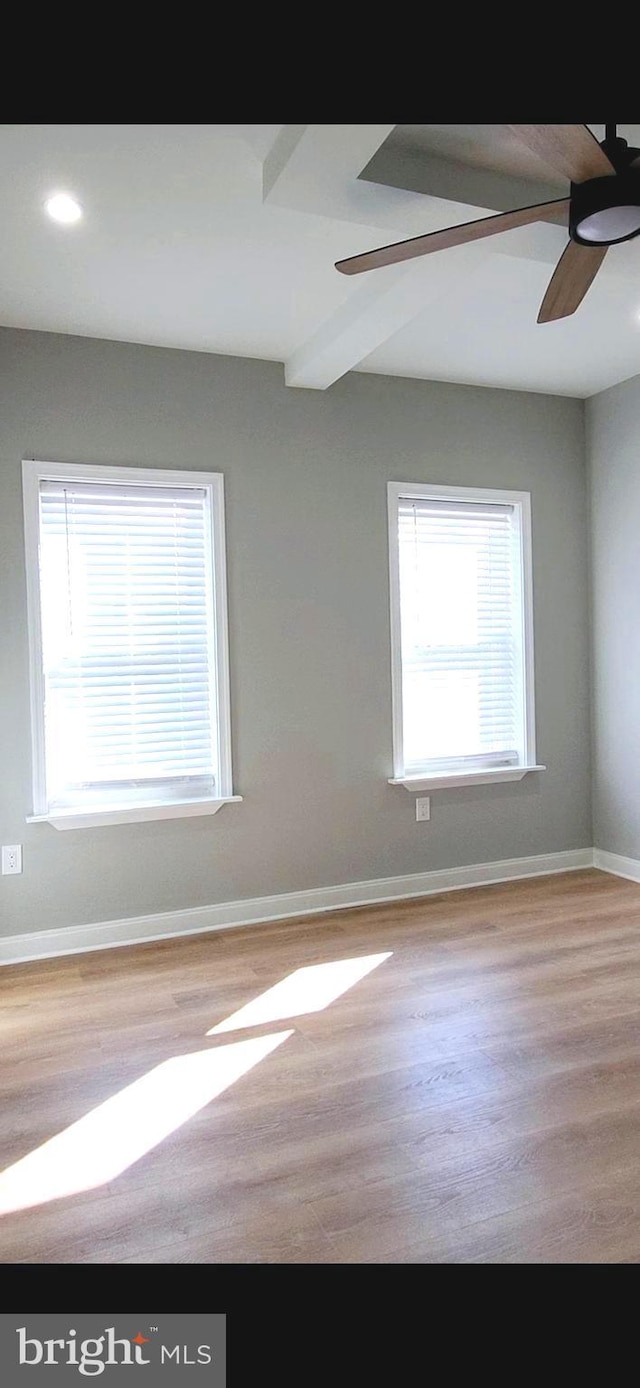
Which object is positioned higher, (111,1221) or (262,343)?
(262,343)

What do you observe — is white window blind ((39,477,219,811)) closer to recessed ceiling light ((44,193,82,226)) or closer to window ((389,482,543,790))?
window ((389,482,543,790))

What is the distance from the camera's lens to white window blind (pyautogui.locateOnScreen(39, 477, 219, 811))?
3.54 m

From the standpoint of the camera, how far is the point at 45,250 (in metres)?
2.78

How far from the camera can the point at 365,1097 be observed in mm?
2285

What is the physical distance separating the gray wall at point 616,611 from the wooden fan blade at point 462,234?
9.02ft

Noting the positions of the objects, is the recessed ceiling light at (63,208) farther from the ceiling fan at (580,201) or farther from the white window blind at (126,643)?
the white window blind at (126,643)

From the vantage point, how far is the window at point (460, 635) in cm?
428

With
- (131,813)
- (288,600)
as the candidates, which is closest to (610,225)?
(288,600)

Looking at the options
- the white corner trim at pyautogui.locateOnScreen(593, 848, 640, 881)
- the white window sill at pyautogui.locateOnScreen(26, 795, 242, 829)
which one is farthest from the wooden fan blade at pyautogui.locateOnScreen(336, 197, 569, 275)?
the white corner trim at pyautogui.locateOnScreen(593, 848, 640, 881)

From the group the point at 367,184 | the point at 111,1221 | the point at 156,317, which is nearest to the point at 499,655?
the point at 156,317

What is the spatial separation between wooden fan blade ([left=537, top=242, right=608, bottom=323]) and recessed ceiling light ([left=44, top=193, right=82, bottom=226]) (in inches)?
58.1
